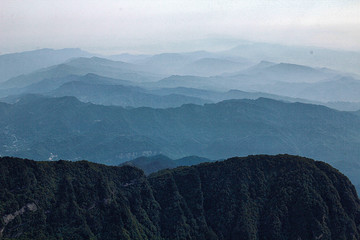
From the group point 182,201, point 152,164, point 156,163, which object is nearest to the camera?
point 182,201

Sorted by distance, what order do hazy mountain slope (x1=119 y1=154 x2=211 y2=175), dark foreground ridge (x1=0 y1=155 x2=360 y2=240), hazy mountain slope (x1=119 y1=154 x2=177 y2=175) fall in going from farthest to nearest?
1. hazy mountain slope (x1=119 y1=154 x2=211 y2=175)
2. hazy mountain slope (x1=119 y1=154 x2=177 y2=175)
3. dark foreground ridge (x1=0 y1=155 x2=360 y2=240)

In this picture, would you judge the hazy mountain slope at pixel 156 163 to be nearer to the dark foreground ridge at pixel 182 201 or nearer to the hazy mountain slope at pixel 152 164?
the hazy mountain slope at pixel 152 164

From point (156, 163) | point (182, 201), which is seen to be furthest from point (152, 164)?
point (182, 201)

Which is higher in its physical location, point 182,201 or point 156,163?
point 182,201

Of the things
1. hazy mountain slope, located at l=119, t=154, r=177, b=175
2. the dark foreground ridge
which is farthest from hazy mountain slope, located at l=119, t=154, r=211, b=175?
the dark foreground ridge

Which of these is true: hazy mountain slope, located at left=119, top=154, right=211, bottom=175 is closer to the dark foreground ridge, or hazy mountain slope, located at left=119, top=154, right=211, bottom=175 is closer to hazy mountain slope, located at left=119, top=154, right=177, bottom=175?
hazy mountain slope, located at left=119, top=154, right=177, bottom=175

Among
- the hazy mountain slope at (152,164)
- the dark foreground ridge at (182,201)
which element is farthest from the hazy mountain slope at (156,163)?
the dark foreground ridge at (182,201)

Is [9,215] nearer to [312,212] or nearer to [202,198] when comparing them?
[202,198]

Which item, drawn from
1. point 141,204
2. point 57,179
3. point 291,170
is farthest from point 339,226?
point 57,179

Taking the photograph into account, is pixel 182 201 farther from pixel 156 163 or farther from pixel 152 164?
pixel 156 163
